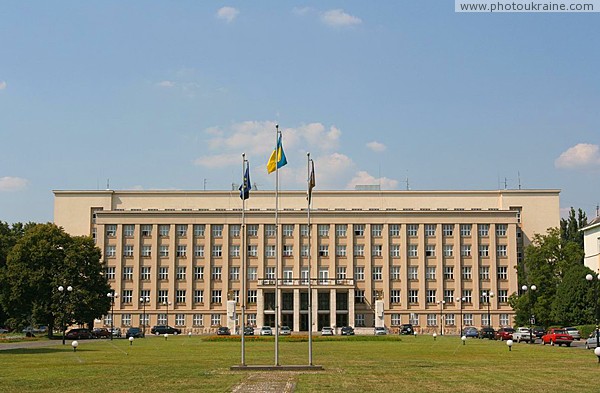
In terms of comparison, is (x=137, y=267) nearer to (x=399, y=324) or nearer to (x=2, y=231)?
(x=2, y=231)

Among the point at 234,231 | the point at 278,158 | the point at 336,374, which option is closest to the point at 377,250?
the point at 234,231

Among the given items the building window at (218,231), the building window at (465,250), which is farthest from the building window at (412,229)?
the building window at (218,231)

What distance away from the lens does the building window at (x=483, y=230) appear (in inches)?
4434

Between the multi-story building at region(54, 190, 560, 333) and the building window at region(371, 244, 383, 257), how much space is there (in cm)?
15

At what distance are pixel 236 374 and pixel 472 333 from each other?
60.9 metres

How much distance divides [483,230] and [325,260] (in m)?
21.8

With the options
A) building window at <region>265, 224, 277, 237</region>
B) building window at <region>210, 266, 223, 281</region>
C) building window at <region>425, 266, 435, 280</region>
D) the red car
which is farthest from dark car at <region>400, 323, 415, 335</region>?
the red car

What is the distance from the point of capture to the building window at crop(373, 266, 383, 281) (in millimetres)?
112062

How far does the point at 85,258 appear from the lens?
88438 millimetres

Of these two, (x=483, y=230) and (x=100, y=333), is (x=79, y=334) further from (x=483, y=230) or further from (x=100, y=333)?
(x=483, y=230)

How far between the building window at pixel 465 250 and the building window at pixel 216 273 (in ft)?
107

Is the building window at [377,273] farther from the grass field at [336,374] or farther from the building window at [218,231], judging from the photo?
the grass field at [336,374]

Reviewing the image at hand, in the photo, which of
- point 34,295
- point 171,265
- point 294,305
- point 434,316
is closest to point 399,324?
point 434,316

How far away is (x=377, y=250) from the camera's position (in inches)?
4456
